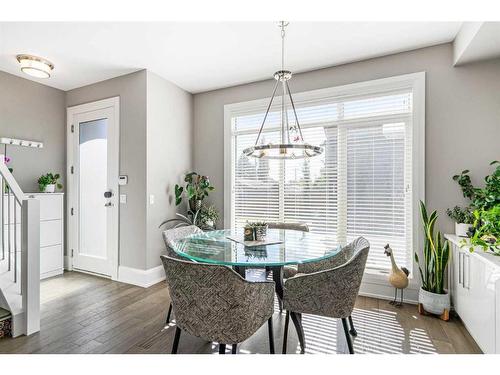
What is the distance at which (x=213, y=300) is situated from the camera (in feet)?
4.73

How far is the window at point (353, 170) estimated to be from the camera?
9.57ft

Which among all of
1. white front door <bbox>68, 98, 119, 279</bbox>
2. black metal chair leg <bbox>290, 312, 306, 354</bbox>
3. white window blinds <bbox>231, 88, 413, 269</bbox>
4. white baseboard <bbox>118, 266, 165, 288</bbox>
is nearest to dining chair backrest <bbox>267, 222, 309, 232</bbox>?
white window blinds <bbox>231, 88, 413, 269</bbox>

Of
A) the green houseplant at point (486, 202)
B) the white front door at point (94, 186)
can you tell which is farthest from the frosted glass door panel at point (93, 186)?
the green houseplant at point (486, 202)

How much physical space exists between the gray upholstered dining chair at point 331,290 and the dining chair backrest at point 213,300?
1.34 ft

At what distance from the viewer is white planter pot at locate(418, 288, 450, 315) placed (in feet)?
8.12

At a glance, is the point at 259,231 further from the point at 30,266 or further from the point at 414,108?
the point at 414,108

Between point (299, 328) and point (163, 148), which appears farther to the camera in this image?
point (163, 148)

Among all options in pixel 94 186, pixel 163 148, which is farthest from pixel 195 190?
pixel 94 186

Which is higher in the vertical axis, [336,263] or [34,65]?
[34,65]

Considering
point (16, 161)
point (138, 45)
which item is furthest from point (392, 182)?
point (16, 161)

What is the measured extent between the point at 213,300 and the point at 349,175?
2372 mm

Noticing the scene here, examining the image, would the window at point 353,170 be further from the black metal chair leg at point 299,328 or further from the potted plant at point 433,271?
the black metal chair leg at point 299,328

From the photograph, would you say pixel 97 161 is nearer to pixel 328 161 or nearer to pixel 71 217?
pixel 71 217

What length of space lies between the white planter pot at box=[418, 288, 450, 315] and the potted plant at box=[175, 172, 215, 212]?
2.81 meters
